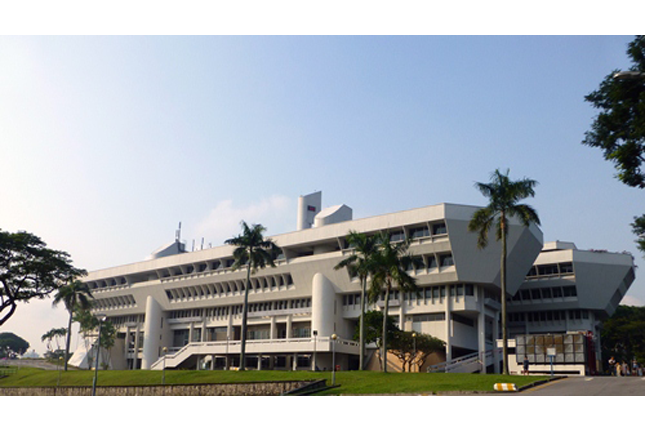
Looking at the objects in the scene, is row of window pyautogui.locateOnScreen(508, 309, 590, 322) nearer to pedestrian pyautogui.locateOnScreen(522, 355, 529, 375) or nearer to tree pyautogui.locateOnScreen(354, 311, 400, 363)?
tree pyautogui.locateOnScreen(354, 311, 400, 363)

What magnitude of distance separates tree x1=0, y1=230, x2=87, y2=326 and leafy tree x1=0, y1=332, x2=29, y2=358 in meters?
127

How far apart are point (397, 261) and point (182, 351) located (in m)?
38.1

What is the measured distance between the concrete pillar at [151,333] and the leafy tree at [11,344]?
306 ft

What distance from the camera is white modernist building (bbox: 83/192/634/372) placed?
66.7 m

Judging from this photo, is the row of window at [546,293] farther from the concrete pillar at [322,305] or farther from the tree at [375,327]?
the tree at [375,327]

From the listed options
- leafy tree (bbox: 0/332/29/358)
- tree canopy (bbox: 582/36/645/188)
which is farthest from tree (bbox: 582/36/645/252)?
leafy tree (bbox: 0/332/29/358)

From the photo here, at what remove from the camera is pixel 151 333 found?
94500mm

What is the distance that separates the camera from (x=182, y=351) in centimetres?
8081

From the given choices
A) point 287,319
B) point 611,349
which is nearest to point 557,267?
point 611,349

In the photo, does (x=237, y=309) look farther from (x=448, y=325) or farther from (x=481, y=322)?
(x=481, y=322)

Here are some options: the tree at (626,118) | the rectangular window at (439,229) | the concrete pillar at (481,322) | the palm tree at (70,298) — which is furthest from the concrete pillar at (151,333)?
the tree at (626,118)

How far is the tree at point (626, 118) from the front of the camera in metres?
27.5

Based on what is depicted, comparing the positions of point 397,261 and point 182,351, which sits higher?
point 397,261

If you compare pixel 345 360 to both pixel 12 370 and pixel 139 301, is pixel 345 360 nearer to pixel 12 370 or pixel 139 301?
pixel 139 301
